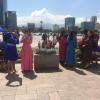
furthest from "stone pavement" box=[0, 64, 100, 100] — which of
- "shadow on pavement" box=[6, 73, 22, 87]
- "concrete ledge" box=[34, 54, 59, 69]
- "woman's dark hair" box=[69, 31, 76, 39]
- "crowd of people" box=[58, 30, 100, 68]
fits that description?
"woman's dark hair" box=[69, 31, 76, 39]

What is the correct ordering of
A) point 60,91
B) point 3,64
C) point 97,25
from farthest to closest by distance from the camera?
point 97,25
point 3,64
point 60,91

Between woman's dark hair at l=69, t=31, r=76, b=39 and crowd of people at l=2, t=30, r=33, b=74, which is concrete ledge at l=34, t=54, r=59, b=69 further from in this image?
woman's dark hair at l=69, t=31, r=76, b=39

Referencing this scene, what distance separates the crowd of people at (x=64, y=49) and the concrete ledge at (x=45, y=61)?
33 centimetres

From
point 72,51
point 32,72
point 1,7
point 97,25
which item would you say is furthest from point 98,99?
point 1,7

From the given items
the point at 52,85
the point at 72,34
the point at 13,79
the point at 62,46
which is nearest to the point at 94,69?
the point at 72,34

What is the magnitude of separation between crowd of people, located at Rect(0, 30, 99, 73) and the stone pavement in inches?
20.1

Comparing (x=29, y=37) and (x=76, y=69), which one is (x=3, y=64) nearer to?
(x=29, y=37)

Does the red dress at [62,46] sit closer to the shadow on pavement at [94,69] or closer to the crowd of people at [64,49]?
the crowd of people at [64,49]

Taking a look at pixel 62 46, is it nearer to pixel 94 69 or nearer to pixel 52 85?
pixel 94 69

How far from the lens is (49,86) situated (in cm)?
779

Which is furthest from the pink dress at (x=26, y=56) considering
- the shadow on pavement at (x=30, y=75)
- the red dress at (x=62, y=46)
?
the red dress at (x=62, y=46)

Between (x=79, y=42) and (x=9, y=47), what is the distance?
11.3 ft

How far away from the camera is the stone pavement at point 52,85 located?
682cm

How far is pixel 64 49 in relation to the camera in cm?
1148
